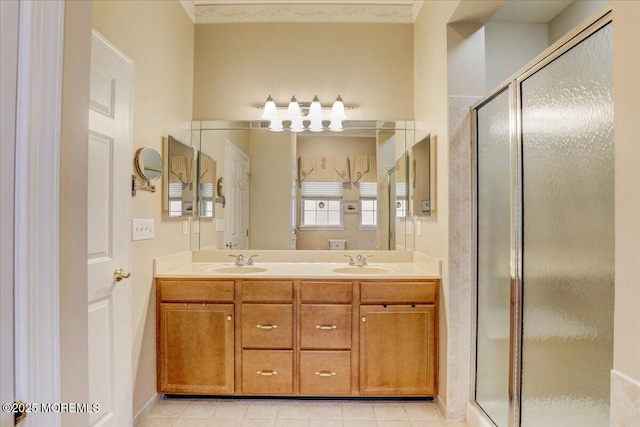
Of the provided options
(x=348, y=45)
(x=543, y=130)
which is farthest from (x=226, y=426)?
(x=348, y=45)

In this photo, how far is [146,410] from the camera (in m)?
2.00

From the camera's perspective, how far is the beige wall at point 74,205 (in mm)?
680

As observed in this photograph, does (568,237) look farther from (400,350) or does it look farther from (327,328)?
(327,328)

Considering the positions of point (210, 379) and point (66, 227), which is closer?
point (66, 227)

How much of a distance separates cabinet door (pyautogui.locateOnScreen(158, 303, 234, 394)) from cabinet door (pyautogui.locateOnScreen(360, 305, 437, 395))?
857 mm

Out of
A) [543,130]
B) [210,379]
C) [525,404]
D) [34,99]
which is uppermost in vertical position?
[543,130]

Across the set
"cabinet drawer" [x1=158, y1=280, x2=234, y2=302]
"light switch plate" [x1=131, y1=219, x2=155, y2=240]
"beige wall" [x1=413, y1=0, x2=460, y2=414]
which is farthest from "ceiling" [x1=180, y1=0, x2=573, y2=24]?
"cabinet drawer" [x1=158, y1=280, x2=234, y2=302]

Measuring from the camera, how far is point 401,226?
265 centimetres

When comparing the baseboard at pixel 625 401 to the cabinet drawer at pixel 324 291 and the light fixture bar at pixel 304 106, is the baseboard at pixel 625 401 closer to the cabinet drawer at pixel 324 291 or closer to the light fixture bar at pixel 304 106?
the cabinet drawer at pixel 324 291

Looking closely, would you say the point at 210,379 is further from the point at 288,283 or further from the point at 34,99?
the point at 34,99

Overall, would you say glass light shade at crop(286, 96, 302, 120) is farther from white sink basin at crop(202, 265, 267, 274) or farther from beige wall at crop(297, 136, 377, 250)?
white sink basin at crop(202, 265, 267, 274)

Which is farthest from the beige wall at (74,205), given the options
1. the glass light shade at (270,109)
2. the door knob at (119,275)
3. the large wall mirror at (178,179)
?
the glass light shade at (270,109)

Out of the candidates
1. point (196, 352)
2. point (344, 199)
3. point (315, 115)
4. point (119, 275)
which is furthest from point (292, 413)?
point (315, 115)

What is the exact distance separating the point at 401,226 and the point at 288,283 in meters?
1.04
